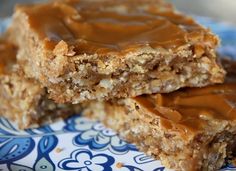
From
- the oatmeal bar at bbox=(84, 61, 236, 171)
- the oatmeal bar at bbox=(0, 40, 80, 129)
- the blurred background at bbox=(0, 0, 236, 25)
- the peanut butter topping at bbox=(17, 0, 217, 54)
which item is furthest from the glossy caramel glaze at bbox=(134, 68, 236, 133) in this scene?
the blurred background at bbox=(0, 0, 236, 25)

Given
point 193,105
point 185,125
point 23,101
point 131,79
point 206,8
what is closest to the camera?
point 185,125

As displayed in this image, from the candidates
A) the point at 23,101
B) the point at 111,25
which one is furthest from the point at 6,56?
the point at 111,25

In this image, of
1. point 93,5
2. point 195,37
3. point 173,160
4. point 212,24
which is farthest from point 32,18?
point 212,24

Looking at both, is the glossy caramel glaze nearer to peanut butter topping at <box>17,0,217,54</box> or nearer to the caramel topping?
peanut butter topping at <box>17,0,217,54</box>

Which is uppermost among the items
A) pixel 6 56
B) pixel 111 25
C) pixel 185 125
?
pixel 111 25

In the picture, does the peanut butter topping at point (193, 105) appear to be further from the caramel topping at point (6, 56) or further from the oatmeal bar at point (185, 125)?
the caramel topping at point (6, 56)

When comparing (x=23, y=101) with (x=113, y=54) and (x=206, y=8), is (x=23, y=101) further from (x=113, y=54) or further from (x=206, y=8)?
(x=206, y=8)

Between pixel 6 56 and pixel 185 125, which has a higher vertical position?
pixel 6 56
